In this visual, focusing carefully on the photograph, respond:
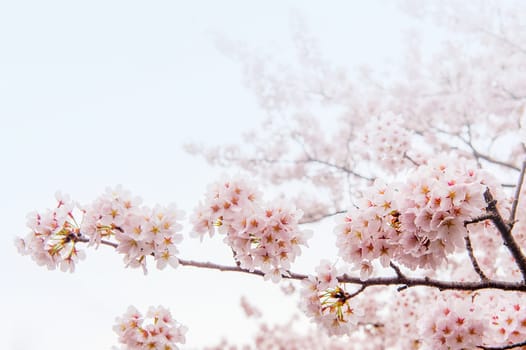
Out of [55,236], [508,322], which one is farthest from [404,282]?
[55,236]

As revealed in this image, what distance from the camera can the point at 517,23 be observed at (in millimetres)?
11586

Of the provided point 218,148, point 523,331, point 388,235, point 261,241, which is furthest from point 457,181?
point 218,148

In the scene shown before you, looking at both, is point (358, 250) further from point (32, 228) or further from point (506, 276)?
point (506, 276)

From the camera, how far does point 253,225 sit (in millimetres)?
2613

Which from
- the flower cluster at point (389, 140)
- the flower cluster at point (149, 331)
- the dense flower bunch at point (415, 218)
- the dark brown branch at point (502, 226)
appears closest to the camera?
the dense flower bunch at point (415, 218)

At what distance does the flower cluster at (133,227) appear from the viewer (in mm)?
2691

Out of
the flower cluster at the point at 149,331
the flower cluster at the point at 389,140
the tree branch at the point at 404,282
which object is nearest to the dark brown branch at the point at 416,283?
the tree branch at the point at 404,282

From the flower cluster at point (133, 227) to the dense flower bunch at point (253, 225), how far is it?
18 cm

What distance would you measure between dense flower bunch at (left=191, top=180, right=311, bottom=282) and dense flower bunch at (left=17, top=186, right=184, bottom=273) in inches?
8.2

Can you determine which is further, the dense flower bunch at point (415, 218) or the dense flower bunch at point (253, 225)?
the dense flower bunch at point (253, 225)

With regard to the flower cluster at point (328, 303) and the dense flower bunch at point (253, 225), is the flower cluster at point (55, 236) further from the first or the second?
the flower cluster at point (328, 303)

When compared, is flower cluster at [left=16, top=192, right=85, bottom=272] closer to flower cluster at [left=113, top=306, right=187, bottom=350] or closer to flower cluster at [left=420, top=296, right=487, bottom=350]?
flower cluster at [left=113, top=306, right=187, bottom=350]

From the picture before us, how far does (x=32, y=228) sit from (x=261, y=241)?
1.39m

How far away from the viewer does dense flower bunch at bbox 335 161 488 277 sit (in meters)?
2.39
